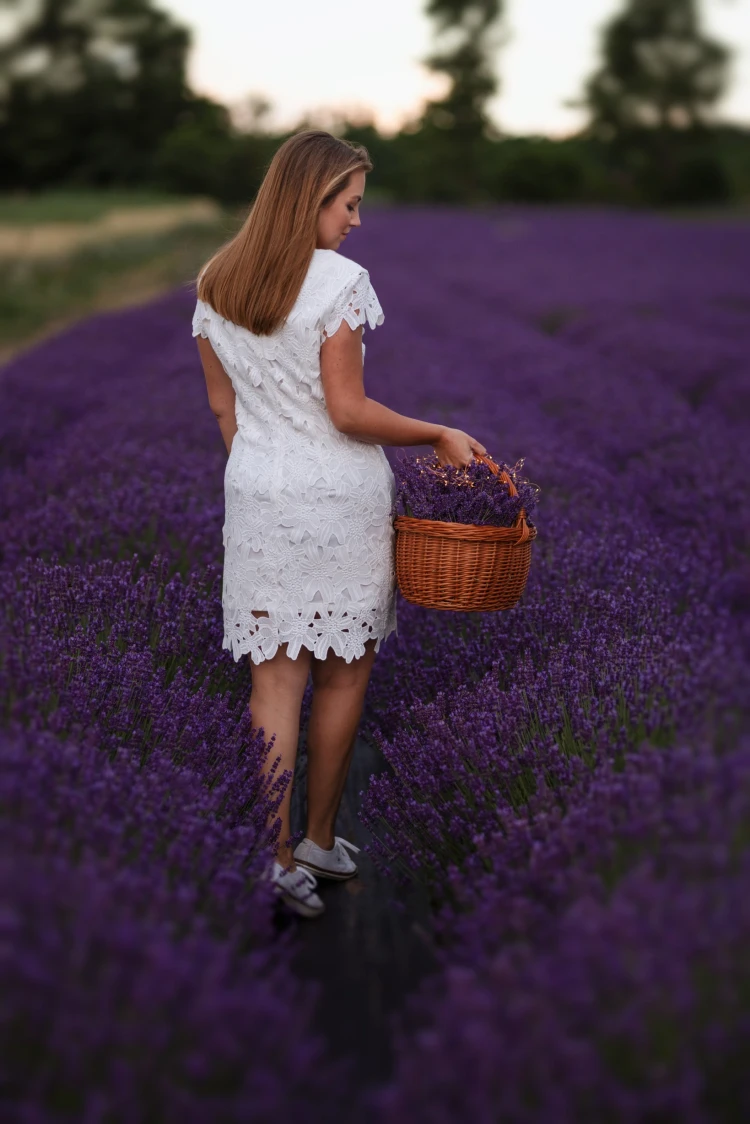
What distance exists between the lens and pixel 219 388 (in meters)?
2.46

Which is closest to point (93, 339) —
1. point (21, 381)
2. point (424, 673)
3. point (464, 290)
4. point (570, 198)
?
point (21, 381)

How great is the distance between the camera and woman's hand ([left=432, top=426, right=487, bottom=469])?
7.72 feet

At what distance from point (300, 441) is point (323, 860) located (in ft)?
3.01

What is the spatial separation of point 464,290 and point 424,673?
30.4 ft

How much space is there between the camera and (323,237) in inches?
88.9

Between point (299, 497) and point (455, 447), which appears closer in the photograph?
point (299, 497)

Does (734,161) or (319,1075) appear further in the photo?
(734,161)

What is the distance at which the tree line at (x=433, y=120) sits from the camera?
42.8 meters

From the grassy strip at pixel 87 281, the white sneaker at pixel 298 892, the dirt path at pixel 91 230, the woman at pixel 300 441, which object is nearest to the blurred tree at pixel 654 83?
the dirt path at pixel 91 230

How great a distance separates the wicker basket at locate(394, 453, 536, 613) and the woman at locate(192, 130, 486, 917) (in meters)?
0.07

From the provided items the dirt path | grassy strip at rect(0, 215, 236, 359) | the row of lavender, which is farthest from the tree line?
the row of lavender

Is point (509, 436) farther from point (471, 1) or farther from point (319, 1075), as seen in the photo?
point (471, 1)

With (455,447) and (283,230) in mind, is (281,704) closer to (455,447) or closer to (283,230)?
(455,447)

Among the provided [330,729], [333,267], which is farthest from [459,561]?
[333,267]
